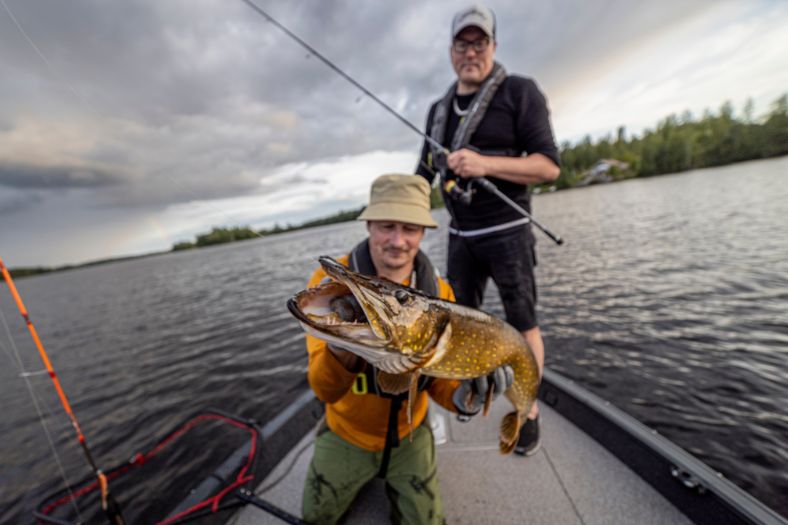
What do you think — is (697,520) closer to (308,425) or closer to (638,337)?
(308,425)

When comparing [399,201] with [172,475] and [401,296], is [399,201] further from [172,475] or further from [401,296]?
[172,475]

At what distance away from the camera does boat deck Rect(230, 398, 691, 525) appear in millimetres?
2453

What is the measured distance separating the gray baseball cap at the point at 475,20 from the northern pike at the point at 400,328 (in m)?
2.46

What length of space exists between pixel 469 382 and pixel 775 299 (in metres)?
9.67

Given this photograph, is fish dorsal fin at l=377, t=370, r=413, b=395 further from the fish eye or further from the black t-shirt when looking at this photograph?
the black t-shirt

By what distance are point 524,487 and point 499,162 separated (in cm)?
275

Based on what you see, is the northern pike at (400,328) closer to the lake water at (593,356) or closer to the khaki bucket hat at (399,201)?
the khaki bucket hat at (399,201)

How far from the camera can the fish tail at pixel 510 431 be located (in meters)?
2.44

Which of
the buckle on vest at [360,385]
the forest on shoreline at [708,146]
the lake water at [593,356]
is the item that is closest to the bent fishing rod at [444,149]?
the buckle on vest at [360,385]

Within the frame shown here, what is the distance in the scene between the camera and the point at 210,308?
14727 millimetres

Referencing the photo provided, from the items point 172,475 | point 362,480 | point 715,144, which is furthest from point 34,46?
point 715,144

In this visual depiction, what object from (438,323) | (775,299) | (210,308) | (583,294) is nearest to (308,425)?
(438,323)

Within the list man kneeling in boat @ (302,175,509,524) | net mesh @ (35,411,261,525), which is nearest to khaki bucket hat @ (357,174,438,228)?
man kneeling in boat @ (302,175,509,524)

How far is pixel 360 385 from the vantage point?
245 cm
